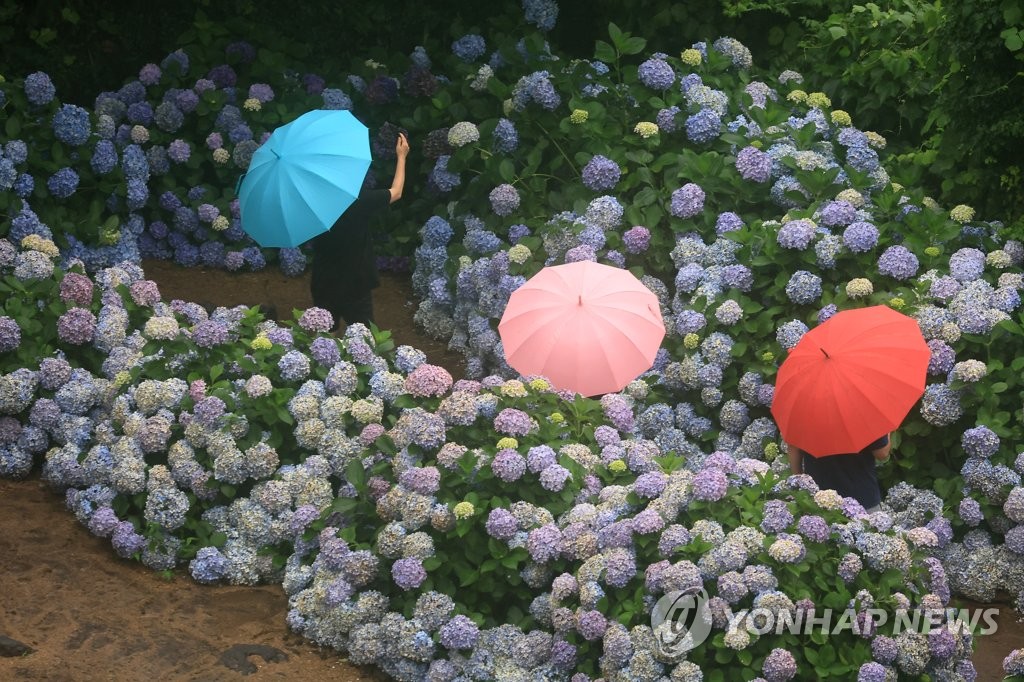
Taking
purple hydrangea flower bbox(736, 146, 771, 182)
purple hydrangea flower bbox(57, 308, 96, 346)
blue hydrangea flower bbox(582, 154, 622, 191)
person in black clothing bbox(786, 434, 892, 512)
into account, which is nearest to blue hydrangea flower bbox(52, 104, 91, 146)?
purple hydrangea flower bbox(57, 308, 96, 346)

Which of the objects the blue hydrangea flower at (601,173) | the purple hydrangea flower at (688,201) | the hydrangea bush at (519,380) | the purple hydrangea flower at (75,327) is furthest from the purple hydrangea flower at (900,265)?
the purple hydrangea flower at (75,327)

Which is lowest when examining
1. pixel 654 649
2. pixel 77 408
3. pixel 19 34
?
pixel 654 649

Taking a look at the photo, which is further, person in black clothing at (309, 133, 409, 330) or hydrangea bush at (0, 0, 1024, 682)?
person in black clothing at (309, 133, 409, 330)

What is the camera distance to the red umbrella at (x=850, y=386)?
494 cm

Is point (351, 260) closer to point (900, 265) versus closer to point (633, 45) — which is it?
point (633, 45)

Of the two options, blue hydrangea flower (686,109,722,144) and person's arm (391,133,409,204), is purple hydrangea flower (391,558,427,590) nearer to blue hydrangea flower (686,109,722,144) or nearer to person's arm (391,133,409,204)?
person's arm (391,133,409,204)

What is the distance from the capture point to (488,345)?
7.08 meters

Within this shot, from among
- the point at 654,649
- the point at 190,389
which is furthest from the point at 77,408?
the point at 654,649

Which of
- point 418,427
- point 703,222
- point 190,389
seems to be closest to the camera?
point 418,427

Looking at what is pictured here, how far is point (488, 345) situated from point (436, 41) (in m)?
2.50

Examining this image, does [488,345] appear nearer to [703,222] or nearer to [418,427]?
[703,222]

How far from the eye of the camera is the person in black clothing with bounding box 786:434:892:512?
203 inches

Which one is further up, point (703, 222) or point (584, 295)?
point (703, 222)

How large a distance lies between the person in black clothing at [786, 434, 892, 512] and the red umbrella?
0.13 meters
